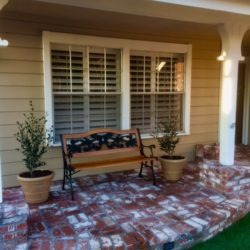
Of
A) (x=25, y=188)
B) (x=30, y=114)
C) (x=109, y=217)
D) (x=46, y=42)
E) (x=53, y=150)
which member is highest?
(x=46, y=42)

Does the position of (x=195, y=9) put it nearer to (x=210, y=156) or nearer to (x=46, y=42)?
(x=46, y=42)

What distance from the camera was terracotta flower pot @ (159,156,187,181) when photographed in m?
4.12

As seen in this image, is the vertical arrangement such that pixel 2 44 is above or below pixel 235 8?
below

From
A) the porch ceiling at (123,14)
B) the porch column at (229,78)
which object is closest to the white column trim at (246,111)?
the porch ceiling at (123,14)

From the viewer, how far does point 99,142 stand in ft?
13.1

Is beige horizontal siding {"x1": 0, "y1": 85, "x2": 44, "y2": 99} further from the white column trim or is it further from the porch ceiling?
the white column trim

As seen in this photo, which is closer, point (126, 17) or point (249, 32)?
point (126, 17)

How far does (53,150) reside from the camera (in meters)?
4.16

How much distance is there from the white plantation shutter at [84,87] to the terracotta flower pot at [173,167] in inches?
41.5

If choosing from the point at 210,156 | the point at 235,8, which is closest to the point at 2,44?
the point at 235,8

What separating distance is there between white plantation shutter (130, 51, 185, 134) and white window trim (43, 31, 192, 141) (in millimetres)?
108

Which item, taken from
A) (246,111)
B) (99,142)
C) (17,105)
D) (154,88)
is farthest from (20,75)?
(246,111)

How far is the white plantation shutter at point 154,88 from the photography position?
4.72m

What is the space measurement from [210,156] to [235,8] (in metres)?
2.67
